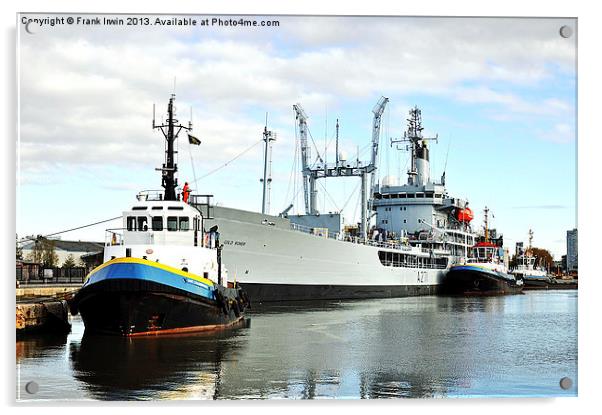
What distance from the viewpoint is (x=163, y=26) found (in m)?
10.7

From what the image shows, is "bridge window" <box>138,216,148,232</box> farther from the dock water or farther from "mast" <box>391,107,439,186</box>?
"mast" <box>391,107,439,186</box>

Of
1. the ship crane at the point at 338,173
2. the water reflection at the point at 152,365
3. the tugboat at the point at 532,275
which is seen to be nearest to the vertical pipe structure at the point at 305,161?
the ship crane at the point at 338,173

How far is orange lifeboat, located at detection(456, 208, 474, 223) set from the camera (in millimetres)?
52062

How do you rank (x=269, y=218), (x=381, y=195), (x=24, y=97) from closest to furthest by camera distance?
1. (x=24, y=97)
2. (x=269, y=218)
3. (x=381, y=195)

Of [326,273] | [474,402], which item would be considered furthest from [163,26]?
[326,273]

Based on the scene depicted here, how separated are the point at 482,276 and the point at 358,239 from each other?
11761mm

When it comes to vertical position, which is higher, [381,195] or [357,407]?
[381,195]

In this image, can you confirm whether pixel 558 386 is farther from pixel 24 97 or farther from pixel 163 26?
pixel 24 97

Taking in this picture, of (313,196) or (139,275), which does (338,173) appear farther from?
(139,275)

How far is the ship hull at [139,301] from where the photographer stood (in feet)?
52.1

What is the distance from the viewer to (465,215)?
173 ft

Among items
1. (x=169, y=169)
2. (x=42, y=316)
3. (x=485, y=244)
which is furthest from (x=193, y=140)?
(x=485, y=244)

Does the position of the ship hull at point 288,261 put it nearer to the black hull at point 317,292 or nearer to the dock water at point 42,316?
the black hull at point 317,292

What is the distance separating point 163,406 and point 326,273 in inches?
1017
